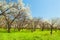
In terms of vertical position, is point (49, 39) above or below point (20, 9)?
below

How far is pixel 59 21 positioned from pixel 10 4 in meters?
57.2

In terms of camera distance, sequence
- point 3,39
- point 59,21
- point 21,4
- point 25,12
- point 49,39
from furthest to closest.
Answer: point 59,21 < point 25,12 < point 21,4 < point 49,39 < point 3,39

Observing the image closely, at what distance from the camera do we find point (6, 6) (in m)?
37.7

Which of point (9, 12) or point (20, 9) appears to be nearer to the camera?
point (9, 12)

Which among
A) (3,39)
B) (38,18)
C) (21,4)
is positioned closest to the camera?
(3,39)

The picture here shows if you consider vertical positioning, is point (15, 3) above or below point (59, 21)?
above

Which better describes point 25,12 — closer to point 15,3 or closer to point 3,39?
point 15,3

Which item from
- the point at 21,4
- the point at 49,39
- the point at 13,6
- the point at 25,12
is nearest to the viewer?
the point at 49,39

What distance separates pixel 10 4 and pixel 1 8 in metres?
2.60

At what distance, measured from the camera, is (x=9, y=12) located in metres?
37.9

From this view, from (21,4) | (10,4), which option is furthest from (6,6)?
(21,4)

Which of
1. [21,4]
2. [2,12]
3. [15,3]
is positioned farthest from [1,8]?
[21,4]

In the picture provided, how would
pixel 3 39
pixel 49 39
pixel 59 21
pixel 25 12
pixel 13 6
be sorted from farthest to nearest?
pixel 59 21, pixel 25 12, pixel 13 6, pixel 49 39, pixel 3 39

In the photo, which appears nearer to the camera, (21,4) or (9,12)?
(9,12)
